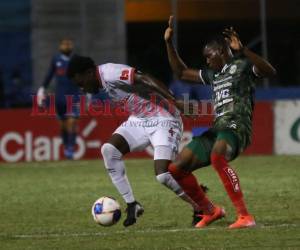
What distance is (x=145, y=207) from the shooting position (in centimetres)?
1185

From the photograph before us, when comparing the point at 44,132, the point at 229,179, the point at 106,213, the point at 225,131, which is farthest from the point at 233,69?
the point at 44,132

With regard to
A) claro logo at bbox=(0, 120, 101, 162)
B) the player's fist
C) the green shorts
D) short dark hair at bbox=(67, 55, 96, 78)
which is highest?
short dark hair at bbox=(67, 55, 96, 78)

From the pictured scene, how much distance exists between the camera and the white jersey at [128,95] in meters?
10.0

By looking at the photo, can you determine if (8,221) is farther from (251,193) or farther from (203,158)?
(251,193)

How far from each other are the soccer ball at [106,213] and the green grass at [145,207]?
0.10 m

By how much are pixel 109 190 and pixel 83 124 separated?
248 inches

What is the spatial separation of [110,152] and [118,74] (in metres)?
0.82

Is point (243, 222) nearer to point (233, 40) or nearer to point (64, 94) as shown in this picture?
point (233, 40)

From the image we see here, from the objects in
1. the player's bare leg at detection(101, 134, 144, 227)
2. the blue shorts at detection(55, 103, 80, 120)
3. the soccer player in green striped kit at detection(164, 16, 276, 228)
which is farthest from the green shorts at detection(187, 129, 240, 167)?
the blue shorts at detection(55, 103, 80, 120)

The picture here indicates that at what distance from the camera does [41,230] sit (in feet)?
32.5

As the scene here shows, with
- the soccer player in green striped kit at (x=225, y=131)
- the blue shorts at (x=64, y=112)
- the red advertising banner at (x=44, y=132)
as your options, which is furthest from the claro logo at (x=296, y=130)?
the soccer player in green striped kit at (x=225, y=131)

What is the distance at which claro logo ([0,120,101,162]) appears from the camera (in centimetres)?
2009

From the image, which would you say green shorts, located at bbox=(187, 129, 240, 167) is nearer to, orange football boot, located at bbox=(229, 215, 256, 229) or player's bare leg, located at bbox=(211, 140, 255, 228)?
player's bare leg, located at bbox=(211, 140, 255, 228)

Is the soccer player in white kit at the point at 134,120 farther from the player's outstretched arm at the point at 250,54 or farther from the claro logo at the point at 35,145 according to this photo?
the claro logo at the point at 35,145
